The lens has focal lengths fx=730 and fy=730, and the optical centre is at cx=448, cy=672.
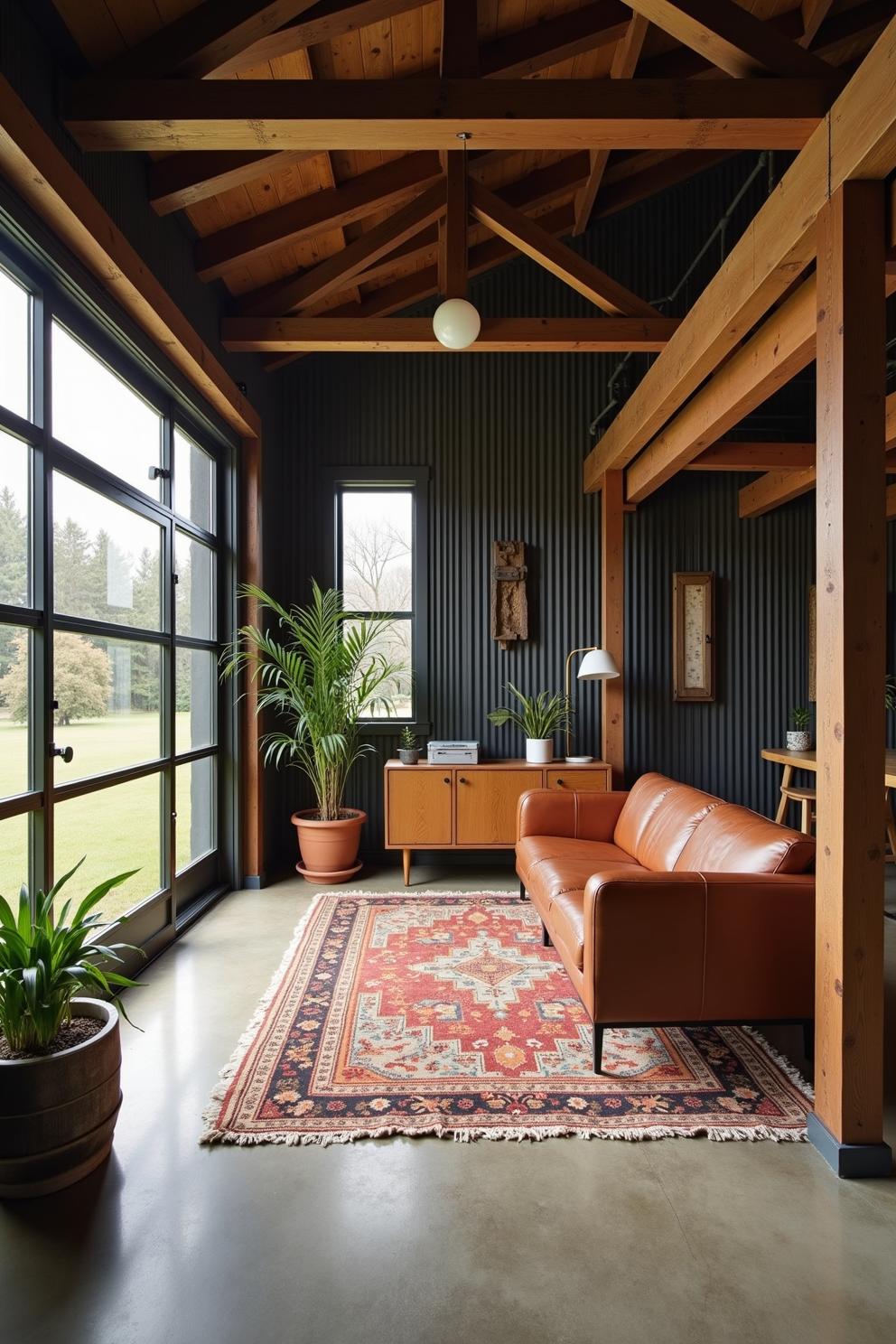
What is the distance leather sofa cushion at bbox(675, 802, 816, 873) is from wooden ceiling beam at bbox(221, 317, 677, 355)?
2.72 meters

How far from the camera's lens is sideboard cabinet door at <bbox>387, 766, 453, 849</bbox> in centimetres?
489

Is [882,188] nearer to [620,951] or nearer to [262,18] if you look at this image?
[262,18]

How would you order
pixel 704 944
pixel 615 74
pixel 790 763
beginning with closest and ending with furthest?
pixel 704 944, pixel 615 74, pixel 790 763

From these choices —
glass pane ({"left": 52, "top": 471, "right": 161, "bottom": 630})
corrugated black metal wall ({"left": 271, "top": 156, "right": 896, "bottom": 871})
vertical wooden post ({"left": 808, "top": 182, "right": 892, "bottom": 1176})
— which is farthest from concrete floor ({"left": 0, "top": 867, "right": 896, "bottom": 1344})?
corrugated black metal wall ({"left": 271, "top": 156, "right": 896, "bottom": 871})

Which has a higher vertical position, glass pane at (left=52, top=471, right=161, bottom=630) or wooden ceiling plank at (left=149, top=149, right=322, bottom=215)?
wooden ceiling plank at (left=149, top=149, right=322, bottom=215)

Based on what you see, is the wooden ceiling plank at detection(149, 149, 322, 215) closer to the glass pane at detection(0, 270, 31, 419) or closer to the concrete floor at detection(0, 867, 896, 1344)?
the glass pane at detection(0, 270, 31, 419)

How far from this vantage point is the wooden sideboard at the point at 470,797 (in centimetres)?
491

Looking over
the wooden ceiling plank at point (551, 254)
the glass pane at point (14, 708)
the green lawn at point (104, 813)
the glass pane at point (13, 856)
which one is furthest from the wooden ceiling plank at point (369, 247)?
the glass pane at point (13, 856)

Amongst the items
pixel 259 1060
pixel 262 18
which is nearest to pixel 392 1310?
pixel 259 1060

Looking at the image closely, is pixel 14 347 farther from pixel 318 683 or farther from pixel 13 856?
pixel 318 683

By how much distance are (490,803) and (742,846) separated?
2.42m

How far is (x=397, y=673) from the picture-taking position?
5.61 m

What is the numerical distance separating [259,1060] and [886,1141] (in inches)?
77.7

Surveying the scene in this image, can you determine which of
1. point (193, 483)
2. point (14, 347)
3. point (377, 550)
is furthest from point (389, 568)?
point (14, 347)
